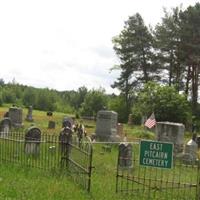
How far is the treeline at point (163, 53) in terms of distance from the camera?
5322 cm

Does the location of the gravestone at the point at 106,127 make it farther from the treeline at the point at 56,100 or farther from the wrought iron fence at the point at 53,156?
the treeline at the point at 56,100

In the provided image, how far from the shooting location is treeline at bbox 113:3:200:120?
175ft

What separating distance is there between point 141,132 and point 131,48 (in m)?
26.5

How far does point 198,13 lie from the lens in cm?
5253

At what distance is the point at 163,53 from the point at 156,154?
47246 mm

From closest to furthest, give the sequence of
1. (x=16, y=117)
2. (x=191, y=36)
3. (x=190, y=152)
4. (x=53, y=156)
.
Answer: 1. (x=53, y=156)
2. (x=190, y=152)
3. (x=16, y=117)
4. (x=191, y=36)

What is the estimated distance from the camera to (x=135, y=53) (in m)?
62.2

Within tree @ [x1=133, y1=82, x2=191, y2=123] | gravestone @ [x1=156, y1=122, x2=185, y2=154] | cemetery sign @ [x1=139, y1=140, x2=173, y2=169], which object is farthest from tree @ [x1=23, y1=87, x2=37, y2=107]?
cemetery sign @ [x1=139, y1=140, x2=173, y2=169]

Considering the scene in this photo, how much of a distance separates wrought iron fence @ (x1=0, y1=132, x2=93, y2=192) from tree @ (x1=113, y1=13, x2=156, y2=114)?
42.0m

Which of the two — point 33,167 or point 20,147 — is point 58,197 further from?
point 20,147

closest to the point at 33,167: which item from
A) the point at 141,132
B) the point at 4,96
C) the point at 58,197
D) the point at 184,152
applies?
the point at 58,197

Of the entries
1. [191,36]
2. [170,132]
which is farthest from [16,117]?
[191,36]

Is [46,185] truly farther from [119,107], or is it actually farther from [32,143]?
[119,107]

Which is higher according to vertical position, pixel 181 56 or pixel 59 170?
pixel 181 56
